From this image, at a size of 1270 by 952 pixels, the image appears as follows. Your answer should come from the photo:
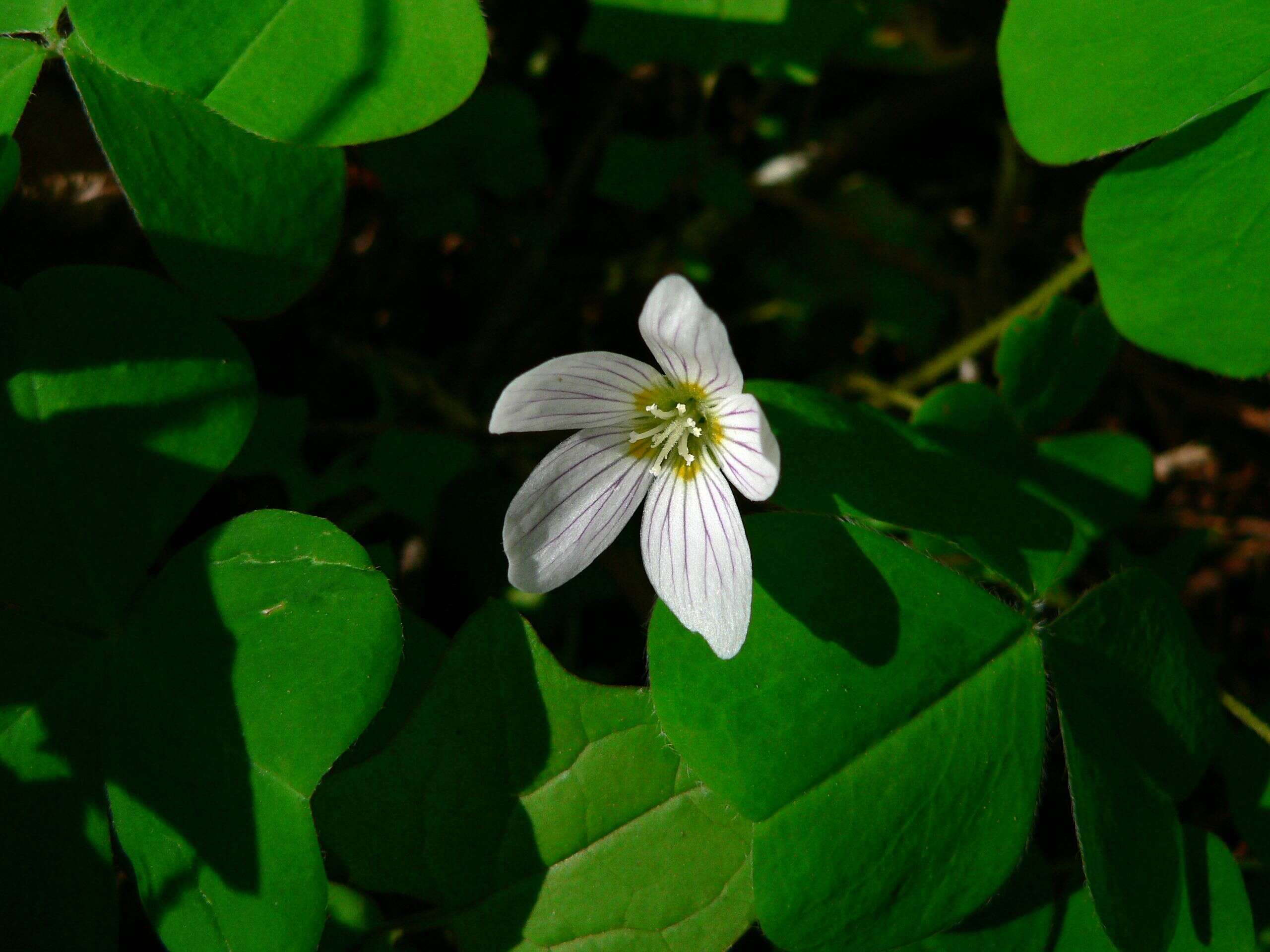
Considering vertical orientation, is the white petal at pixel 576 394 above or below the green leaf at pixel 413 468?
above

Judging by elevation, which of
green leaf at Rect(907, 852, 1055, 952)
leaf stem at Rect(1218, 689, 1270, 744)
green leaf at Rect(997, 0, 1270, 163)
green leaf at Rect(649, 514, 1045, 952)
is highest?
green leaf at Rect(997, 0, 1270, 163)

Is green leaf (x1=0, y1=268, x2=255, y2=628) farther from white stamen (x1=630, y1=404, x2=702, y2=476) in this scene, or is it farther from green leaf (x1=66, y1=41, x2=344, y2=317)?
white stamen (x1=630, y1=404, x2=702, y2=476)

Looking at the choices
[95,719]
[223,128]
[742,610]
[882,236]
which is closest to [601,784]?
[742,610]

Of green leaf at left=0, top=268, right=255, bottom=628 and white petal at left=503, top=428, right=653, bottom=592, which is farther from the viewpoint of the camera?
green leaf at left=0, top=268, right=255, bottom=628

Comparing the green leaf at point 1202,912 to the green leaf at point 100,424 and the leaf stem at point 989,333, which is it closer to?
the leaf stem at point 989,333

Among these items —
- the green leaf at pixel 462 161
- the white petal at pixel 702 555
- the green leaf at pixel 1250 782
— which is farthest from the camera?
the green leaf at pixel 462 161

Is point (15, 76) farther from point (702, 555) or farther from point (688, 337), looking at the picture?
point (702, 555)

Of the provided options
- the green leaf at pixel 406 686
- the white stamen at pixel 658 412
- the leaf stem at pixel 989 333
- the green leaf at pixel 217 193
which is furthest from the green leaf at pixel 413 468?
the leaf stem at pixel 989 333

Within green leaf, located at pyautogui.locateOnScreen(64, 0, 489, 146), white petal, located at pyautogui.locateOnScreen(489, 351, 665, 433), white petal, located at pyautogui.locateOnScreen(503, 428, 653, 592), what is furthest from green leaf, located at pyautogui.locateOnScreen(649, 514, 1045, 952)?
green leaf, located at pyautogui.locateOnScreen(64, 0, 489, 146)
